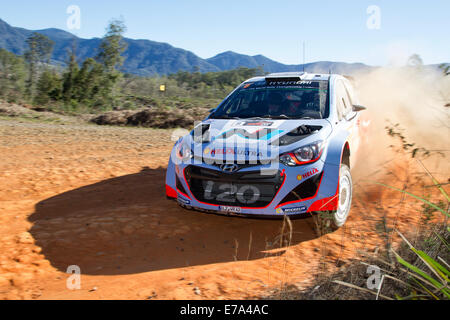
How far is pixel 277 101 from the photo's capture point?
5371 mm

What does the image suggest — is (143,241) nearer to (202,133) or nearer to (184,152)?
(184,152)

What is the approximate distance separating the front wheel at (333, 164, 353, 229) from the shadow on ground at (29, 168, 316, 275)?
37 centimetres

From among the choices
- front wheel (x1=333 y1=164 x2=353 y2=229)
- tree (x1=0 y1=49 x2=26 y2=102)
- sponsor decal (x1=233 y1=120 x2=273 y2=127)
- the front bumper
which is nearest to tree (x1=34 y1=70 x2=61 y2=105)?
tree (x1=0 y1=49 x2=26 y2=102)

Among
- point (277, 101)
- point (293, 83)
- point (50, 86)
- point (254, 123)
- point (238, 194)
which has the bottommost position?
point (238, 194)

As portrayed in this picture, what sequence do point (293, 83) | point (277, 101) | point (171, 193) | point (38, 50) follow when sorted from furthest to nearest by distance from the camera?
point (38, 50) → point (293, 83) → point (277, 101) → point (171, 193)

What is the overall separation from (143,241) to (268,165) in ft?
5.50

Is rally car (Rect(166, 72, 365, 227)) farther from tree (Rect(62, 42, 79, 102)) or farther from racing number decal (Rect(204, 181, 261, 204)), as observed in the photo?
tree (Rect(62, 42, 79, 102))

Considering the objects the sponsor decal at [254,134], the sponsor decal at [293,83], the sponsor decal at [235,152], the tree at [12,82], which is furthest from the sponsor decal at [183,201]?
the tree at [12,82]

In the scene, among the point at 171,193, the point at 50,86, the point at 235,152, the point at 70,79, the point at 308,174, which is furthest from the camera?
the point at 70,79

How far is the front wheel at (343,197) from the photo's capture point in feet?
14.1

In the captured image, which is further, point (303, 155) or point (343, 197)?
point (343, 197)

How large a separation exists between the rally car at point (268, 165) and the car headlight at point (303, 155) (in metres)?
0.01

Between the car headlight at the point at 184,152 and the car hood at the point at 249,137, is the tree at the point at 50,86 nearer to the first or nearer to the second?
the car headlight at the point at 184,152

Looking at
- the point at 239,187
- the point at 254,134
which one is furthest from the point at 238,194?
the point at 254,134
